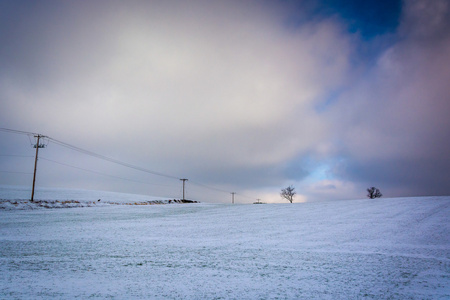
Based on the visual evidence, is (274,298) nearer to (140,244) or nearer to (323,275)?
(323,275)

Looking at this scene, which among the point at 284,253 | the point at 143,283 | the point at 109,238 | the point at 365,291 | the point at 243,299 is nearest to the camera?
the point at 243,299

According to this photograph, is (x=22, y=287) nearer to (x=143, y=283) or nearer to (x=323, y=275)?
(x=143, y=283)

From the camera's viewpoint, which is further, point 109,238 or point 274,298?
point 109,238

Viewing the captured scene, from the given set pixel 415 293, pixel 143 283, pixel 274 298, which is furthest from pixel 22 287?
pixel 415 293

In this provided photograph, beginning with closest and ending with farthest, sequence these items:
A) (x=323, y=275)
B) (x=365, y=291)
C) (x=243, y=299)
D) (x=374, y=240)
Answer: (x=243, y=299) < (x=365, y=291) < (x=323, y=275) < (x=374, y=240)

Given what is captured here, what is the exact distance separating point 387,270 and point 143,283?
3966 millimetres

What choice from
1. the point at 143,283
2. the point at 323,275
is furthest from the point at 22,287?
the point at 323,275

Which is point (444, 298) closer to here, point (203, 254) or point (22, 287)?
point (203, 254)

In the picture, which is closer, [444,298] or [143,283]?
[444,298]

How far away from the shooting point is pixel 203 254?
19.2 feet

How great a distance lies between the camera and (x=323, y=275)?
165 inches

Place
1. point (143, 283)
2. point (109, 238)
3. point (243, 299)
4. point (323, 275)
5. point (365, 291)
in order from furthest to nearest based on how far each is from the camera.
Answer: point (109, 238) < point (323, 275) < point (143, 283) < point (365, 291) < point (243, 299)

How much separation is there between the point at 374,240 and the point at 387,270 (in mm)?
2810

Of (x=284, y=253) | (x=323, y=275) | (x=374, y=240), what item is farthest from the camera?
(x=374, y=240)
